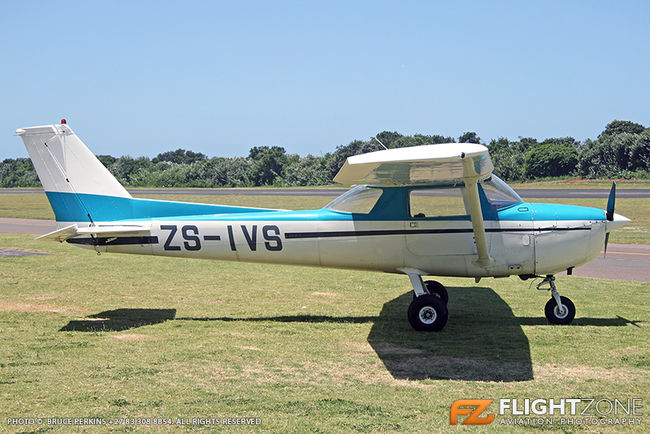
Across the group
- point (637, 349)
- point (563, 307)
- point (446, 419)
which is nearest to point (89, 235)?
point (446, 419)

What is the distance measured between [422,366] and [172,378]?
278cm

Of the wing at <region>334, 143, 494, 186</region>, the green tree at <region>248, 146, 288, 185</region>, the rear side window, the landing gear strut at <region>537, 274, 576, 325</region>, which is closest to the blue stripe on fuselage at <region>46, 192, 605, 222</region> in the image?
the rear side window

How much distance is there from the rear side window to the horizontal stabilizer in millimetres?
4110

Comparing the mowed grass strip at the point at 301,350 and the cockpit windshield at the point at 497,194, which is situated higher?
the cockpit windshield at the point at 497,194

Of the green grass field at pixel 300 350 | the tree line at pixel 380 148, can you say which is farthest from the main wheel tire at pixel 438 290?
the tree line at pixel 380 148

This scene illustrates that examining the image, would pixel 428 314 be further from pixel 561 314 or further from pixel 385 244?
pixel 561 314

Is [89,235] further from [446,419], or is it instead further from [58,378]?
[446,419]

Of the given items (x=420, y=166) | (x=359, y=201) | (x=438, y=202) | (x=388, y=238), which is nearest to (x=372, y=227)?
(x=388, y=238)

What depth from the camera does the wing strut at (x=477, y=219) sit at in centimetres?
747

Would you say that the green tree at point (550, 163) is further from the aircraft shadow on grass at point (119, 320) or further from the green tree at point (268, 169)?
the aircraft shadow on grass at point (119, 320)

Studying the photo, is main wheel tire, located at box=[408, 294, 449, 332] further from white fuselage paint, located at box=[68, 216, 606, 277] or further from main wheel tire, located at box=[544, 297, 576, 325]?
main wheel tire, located at box=[544, 297, 576, 325]

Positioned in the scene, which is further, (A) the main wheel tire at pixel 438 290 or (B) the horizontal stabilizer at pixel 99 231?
(A) the main wheel tire at pixel 438 290

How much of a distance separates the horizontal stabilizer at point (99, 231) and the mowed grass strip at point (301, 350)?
1319 mm

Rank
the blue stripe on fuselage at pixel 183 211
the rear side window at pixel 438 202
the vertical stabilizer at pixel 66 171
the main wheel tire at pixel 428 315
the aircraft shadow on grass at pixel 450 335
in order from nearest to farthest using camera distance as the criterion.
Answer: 1. the aircraft shadow on grass at pixel 450 335
2. the main wheel tire at pixel 428 315
3. the rear side window at pixel 438 202
4. the blue stripe on fuselage at pixel 183 211
5. the vertical stabilizer at pixel 66 171
